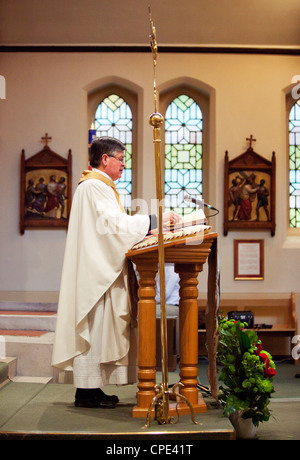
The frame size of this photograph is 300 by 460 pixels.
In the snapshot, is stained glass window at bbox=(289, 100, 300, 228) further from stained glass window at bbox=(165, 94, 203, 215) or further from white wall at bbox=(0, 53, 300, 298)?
stained glass window at bbox=(165, 94, 203, 215)

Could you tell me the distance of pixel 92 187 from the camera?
3707 millimetres

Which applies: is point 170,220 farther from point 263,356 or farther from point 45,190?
point 45,190

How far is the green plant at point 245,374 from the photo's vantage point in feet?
12.2

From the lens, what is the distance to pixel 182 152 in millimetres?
9383

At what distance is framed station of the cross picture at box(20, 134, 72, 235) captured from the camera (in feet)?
28.8

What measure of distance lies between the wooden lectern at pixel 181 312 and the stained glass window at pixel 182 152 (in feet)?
19.1

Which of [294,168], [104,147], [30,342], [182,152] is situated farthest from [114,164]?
[294,168]

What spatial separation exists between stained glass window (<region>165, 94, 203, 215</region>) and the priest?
5.59 metres

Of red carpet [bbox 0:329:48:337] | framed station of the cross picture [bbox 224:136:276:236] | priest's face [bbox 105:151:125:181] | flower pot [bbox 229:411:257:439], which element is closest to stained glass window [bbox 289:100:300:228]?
framed station of the cross picture [bbox 224:136:276:236]

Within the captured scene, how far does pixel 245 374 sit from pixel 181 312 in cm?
70

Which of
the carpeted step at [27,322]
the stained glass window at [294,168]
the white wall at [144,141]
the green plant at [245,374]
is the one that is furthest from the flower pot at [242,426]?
the stained glass window at [294,168]
